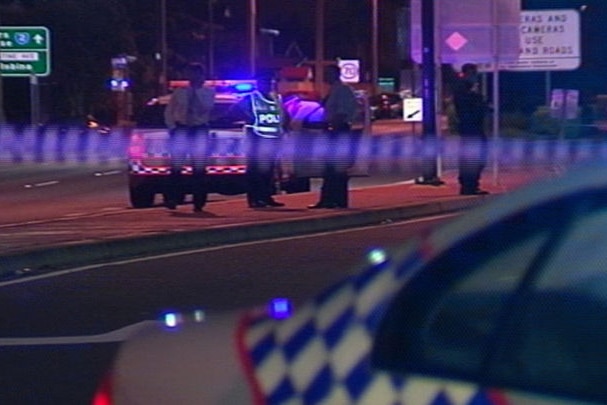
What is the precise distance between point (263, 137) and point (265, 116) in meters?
0.26

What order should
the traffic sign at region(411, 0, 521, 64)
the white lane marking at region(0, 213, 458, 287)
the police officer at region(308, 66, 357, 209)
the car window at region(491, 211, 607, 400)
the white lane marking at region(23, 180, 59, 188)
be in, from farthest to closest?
the white lane marking at region(23, 180, 59, 188), the traffic sign at region(411, 0, 521, 64), the police officer at region(308, 66, 357, 209), the white lane marking at region(0, 213, 458, 287), the car window at region(491, 211, 607, 400)

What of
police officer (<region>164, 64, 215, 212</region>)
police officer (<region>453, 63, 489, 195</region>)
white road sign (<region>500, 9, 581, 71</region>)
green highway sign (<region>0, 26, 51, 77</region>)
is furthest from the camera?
green highway sign (<region>0, 26, 51, 77</region>)

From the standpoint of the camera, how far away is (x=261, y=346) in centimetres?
357

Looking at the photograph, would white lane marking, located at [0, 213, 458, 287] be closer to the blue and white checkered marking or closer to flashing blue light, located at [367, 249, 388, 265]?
flashing blue light, located at [367, 249, 388, 265]

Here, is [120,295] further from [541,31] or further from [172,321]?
[541,31]

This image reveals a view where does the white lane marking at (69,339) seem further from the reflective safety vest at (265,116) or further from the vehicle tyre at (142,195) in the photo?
the vehicle tyre at (142,195)

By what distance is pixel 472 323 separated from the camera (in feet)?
10.4

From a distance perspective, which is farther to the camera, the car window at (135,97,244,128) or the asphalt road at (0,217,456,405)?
the car window at (135,97,244,128)

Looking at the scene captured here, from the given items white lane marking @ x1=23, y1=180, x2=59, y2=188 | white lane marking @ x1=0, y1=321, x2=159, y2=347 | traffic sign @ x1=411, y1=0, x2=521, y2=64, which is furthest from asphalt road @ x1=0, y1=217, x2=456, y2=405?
white lane marking @ x1=23, y1=180, x2=59, y2=188

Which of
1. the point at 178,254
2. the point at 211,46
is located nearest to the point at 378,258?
the point at 178,254

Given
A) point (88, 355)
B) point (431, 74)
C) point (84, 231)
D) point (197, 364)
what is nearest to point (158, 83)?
point (431, 74)

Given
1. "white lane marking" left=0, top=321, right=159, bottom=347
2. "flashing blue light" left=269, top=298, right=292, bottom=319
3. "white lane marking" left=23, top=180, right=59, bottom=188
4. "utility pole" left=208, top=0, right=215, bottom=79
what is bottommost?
"white lane marking" left=0, top=321, right=159, bottom=347

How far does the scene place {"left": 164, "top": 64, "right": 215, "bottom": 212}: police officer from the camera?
17.0 meters

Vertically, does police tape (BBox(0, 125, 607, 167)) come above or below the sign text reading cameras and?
below
